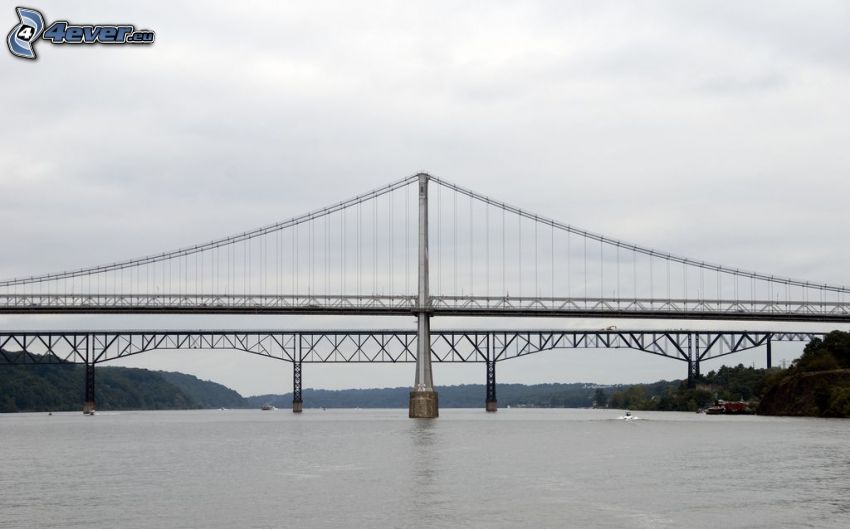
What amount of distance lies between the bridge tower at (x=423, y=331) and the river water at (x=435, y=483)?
27.9 m

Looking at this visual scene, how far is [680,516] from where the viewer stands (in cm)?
3722

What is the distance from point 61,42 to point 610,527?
3488 centimetres

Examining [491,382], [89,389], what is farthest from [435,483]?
[89,389]

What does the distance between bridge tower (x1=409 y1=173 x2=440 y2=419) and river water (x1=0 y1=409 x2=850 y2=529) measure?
2790 centimetres

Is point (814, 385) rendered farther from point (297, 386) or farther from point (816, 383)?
point (297, 386)

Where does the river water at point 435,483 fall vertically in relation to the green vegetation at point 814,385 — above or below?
below

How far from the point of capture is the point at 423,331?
356 feet

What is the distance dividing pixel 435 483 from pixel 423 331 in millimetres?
60783

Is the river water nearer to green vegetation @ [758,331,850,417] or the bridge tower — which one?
the bridge tower

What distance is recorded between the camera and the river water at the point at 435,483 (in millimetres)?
37188

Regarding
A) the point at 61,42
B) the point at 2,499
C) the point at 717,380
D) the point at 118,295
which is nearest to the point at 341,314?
the point at 118,295

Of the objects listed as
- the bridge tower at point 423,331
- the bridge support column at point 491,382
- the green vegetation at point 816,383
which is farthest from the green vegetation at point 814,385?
the bridge tower at point 423,331

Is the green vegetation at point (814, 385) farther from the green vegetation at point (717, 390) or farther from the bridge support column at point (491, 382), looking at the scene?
the bridge support column at point (491, 382)

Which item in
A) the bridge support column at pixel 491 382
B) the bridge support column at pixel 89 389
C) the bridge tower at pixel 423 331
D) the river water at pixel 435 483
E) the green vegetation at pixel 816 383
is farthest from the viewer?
the bridge support column at pixel 491 382
